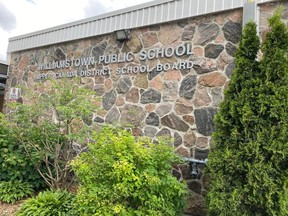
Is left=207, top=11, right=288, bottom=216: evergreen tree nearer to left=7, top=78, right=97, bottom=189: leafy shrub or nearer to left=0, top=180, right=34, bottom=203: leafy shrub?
left=7, top=78, right=97, bottom=189: leafy shrub

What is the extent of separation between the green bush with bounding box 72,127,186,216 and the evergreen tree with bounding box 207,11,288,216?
51cm

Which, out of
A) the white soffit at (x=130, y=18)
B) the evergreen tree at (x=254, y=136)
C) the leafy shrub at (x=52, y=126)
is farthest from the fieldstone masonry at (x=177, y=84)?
the evergreen tree at (x=254, y=136)

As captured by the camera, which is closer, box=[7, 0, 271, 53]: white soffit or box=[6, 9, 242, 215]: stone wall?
box=[6, 9, 242, 215]: stone wall

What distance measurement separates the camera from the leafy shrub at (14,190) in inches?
158

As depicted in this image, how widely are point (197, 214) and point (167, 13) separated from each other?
10.6ft

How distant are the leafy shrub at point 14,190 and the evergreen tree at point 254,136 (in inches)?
118

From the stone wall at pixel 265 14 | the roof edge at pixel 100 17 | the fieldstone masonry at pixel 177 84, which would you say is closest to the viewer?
the stone wall at pixel 265 14

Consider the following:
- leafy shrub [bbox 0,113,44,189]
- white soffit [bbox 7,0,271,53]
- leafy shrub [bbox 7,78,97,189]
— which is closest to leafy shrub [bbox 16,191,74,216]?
leafy shrub [bbox 7,78,97,189]

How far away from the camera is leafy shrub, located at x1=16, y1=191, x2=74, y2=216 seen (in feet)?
10.9

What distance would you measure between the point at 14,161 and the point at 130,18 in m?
3.22

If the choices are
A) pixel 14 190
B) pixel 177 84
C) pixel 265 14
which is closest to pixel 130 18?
pixel 177 84

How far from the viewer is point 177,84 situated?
4160mm

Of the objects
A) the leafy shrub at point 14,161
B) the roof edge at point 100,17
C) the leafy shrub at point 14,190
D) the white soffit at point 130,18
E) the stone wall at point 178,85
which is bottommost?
the leafy shrub at point 14,190

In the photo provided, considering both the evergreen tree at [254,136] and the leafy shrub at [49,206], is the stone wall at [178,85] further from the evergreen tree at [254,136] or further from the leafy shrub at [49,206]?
the leafy shrub at [49,206]
